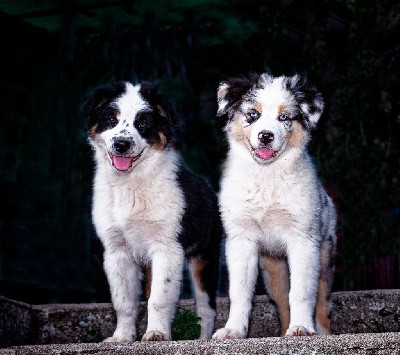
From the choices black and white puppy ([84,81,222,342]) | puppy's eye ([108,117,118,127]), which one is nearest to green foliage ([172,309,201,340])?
black and white puppy ([84,81,222,342])

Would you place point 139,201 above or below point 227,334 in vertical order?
above

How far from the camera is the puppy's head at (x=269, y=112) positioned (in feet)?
17.5

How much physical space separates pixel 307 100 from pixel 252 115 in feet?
1.29

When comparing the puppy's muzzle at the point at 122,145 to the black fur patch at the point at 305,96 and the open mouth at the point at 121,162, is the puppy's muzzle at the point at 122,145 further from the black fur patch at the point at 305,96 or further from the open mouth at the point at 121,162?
the black fur patch at the point at 305,96

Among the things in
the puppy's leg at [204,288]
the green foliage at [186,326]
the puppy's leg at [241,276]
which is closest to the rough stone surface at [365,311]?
the puppy's leg at [204,288]

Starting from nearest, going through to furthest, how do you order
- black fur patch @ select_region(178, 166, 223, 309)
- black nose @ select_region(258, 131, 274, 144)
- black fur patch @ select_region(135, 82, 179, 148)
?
black nose @ select_region(258, 131, 274, 144), black fur patch @ select_region(135, 82, 179, 148), black fur patch @ select_region(178, 166, 223, 309)

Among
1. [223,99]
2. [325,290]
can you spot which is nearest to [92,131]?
[223,99]

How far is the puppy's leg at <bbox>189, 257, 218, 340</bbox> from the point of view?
244 inches

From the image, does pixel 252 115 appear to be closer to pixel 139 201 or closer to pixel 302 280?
pixel 139 201

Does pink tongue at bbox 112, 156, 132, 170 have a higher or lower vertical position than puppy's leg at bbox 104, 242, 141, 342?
higher

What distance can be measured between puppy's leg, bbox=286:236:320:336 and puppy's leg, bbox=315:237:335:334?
0.69 m

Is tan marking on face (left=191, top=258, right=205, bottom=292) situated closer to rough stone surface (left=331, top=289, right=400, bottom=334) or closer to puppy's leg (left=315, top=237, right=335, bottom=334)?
puppy's leg (left=315, top=237, right=335, bottom=334)

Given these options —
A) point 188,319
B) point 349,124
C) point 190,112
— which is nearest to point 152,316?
point 188,319

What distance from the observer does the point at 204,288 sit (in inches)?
247
